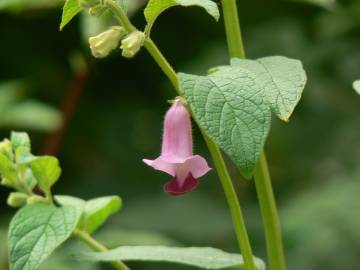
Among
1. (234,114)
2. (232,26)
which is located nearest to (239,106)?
(234,114)

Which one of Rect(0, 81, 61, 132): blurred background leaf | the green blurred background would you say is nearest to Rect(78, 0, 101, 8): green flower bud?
Rect(0, 81, 61, 132): blurred background leaf

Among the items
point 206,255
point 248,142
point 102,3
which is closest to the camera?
point 248,142

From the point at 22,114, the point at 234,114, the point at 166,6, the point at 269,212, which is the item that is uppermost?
the point at 166,6

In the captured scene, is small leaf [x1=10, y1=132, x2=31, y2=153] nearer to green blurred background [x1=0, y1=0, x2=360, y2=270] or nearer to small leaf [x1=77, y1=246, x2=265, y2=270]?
small leaf [x1=77, y1=246, x2=265, y2=270]

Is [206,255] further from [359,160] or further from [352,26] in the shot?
[352,26]

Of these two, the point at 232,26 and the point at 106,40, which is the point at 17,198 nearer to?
the point at 106,40

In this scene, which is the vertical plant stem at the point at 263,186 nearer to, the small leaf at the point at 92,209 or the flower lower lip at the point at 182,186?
the flower lower lip at the point at 182,186

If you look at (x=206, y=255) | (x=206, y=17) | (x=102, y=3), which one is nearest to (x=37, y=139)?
(x=206, y=17)
